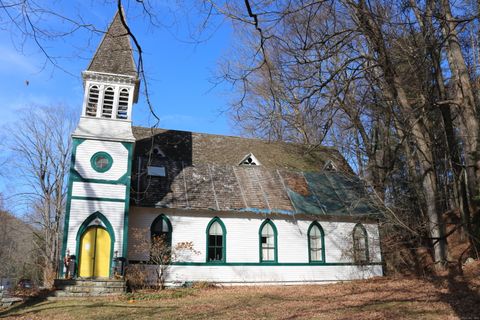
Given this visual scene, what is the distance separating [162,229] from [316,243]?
8178 mm

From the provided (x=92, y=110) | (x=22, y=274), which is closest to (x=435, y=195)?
(x=92, y=110)

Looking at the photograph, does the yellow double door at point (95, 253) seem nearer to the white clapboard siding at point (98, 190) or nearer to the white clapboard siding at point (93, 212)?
the white clapboard siding at point (93, 212)

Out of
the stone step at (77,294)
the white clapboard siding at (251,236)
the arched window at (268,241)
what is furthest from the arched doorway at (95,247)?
the arched window at (268,241)

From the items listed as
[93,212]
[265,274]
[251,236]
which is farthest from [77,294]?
[265,274]

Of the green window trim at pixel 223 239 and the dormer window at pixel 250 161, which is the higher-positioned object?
the dormer window at pixel 250 161

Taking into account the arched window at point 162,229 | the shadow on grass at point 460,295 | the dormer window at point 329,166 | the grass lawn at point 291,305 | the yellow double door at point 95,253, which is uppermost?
the dormer window at point 329,166

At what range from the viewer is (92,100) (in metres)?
20.2

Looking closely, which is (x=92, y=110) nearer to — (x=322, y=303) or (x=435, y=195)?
(x=322, y=303)

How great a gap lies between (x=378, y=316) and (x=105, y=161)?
13866 millimetres

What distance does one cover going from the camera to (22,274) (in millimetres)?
42188

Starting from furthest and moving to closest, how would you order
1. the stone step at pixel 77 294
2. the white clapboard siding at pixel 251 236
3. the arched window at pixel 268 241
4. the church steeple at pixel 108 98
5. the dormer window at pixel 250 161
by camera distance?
the dormer window at pixel 250 161 → the arched window at pixel 268 241 → the white clapboard siding at pixel 251 236 → the church steeple at pixel 108 98 → the stone step at pixel 77 294

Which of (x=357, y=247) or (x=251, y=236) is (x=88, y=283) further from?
(x=357, y=247)

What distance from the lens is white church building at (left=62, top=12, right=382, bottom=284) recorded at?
61.2 feet

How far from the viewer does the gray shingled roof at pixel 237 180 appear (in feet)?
68.5
